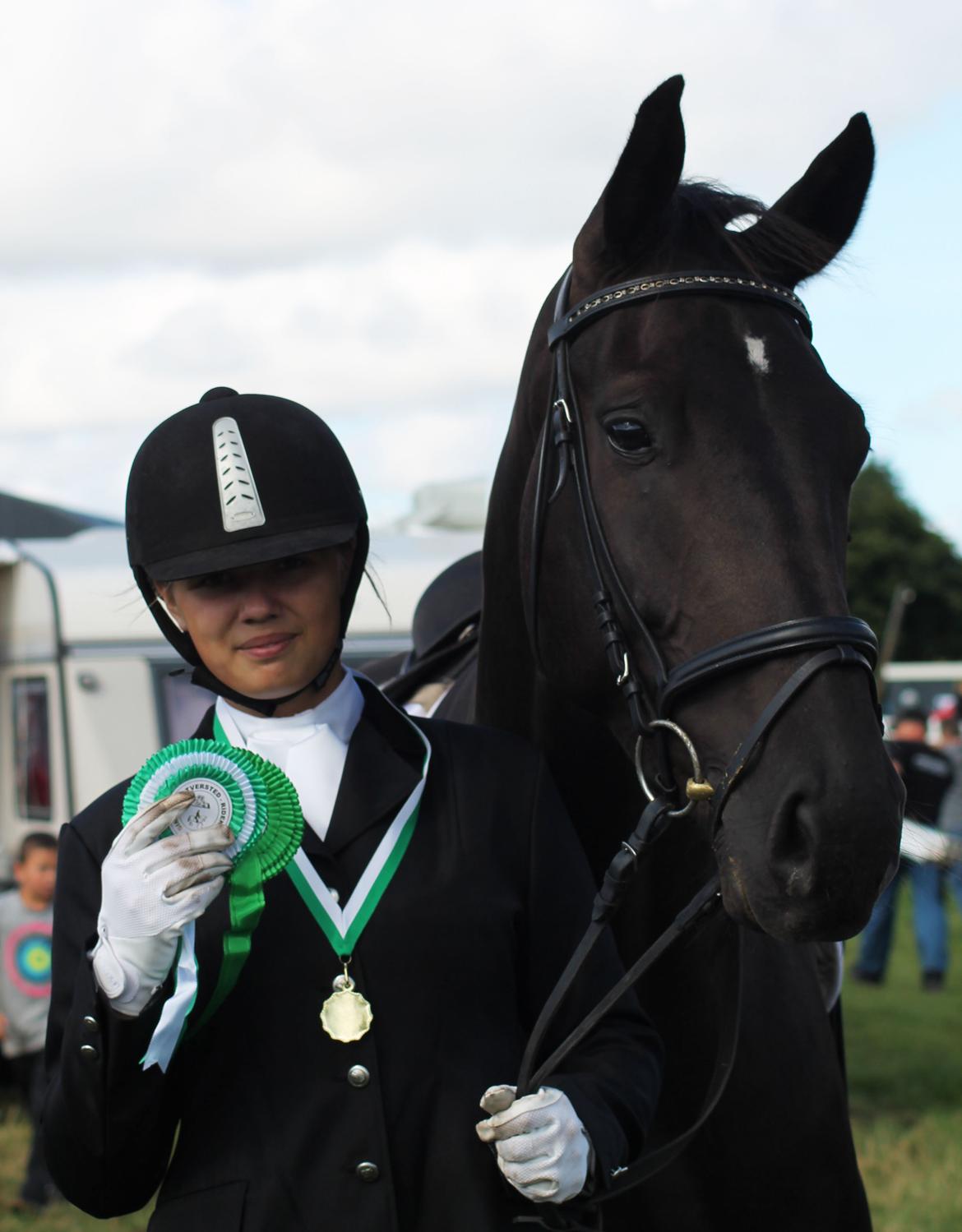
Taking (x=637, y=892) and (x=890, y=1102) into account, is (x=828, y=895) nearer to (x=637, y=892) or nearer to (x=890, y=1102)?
(x=637, y=892)

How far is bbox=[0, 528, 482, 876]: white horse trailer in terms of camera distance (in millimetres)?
8141

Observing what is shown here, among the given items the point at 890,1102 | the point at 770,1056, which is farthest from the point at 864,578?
the point at 770,1056

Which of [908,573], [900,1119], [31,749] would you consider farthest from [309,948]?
[908,573]

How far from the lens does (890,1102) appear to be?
23.7ft

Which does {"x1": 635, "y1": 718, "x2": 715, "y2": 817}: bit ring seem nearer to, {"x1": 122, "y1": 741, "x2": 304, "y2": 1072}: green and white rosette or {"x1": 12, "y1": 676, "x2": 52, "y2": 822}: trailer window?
{"x1": 122, "y1": 741, "x2": 304, "y2": 1072}: green and white rosette

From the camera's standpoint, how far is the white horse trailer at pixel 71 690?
814cm

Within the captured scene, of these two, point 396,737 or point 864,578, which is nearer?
point 396,737

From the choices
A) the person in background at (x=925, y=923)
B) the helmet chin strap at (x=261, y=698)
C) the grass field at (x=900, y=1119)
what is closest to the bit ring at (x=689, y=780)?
the helmet chin strap at (x=261, y=698)

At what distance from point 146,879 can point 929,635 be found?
6214 cm

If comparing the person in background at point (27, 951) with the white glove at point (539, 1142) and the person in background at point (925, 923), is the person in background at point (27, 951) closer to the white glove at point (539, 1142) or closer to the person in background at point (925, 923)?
the white glove at point (539, 1142)

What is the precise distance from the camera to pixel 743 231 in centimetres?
241

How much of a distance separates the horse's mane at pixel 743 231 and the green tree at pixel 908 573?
57731 mm

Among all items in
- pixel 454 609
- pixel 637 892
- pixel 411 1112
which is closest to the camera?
pixel 411 1112

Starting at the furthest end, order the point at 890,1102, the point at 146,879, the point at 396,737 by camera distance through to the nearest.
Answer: the point at 890,1102
the point at 396,737
the point at 146,879
